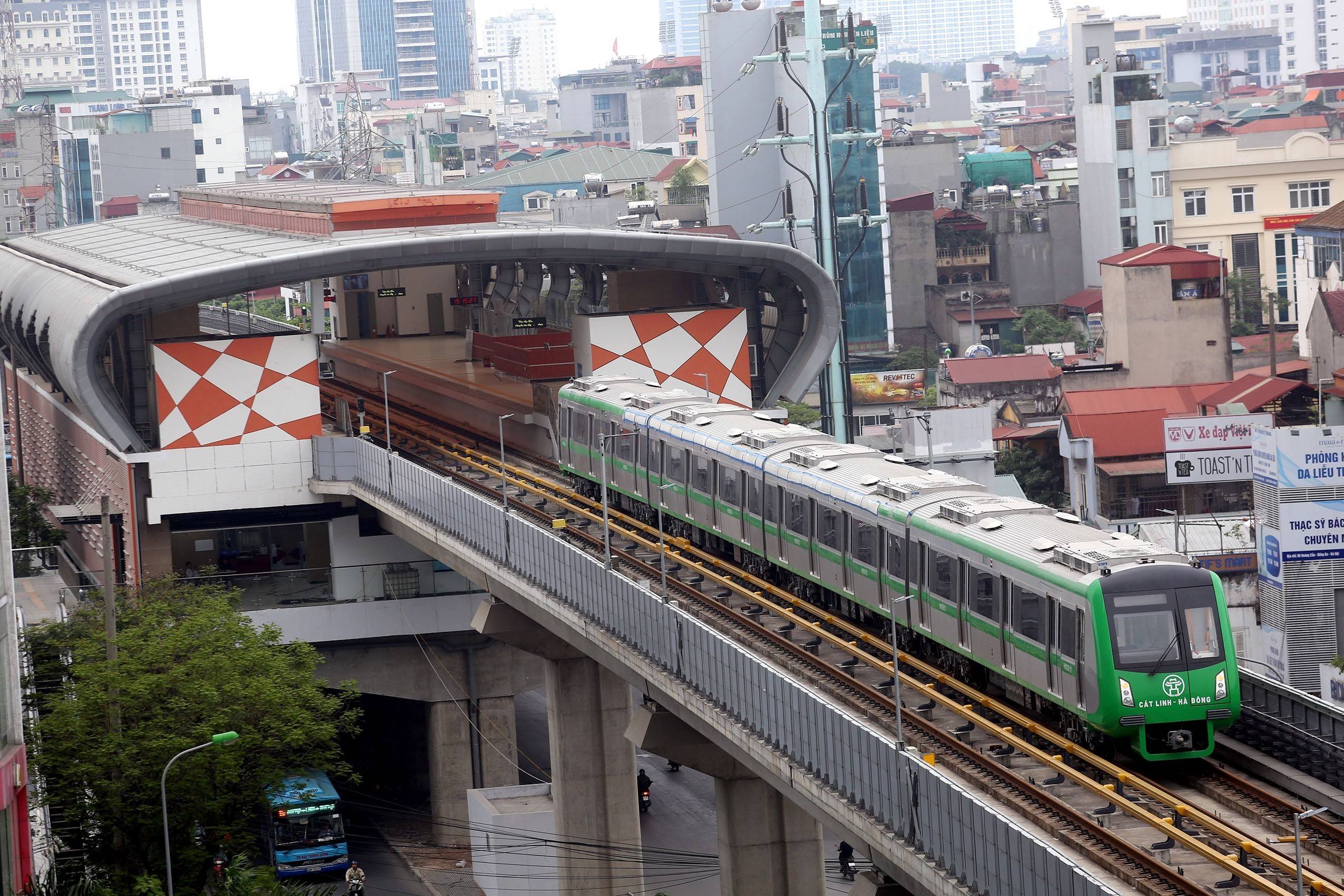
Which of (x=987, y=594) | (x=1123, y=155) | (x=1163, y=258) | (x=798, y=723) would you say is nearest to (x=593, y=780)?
(x=987, y=594)

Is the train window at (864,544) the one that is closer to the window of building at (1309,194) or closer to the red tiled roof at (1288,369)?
the red tiled roof at (1288,369)

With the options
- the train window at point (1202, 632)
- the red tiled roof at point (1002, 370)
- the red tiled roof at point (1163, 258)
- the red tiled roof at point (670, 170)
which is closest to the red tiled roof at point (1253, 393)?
the red tiled roof at point (1002, 370)

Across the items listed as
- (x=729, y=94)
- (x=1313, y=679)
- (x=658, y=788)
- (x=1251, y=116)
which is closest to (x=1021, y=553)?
(x=1313, y=679)

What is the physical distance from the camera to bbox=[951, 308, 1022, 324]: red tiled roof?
124188 mm

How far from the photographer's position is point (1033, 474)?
83.4 meters

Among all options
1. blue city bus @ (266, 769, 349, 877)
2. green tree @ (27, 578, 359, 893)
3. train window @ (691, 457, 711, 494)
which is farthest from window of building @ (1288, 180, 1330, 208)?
green tree @ (27, 578, 359, 893)

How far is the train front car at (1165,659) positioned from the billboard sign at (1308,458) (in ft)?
76.3

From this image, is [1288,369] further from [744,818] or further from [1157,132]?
[744,818]

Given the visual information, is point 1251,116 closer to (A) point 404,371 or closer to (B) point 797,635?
(A) point 404,371

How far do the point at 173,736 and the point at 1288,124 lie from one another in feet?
441

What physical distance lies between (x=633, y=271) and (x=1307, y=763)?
34.5 meters

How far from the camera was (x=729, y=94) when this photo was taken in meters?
136

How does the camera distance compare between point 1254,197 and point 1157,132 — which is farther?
point 1254,197

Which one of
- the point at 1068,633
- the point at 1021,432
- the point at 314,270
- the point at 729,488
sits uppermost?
the point at 314,270
